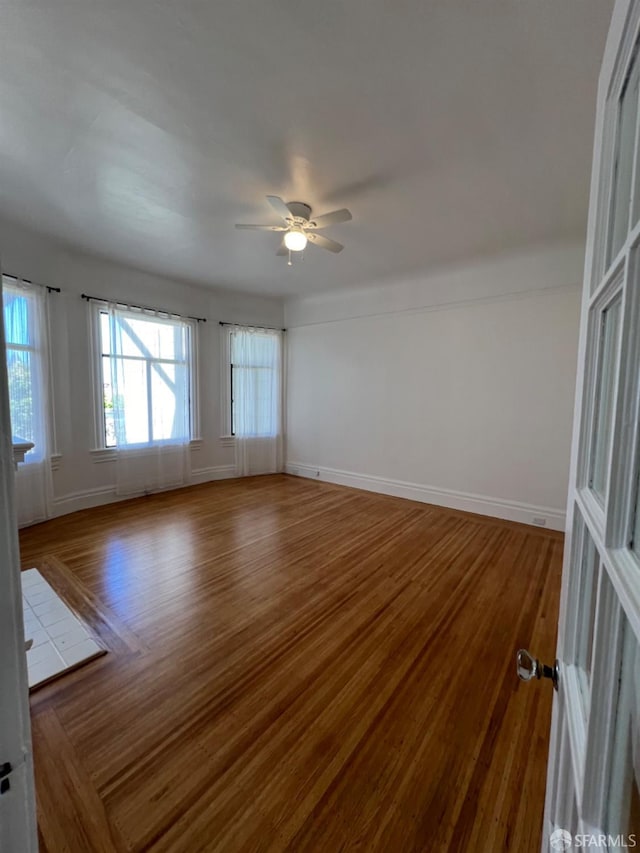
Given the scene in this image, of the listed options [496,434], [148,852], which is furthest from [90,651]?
[496,434]

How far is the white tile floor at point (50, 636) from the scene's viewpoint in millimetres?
1796

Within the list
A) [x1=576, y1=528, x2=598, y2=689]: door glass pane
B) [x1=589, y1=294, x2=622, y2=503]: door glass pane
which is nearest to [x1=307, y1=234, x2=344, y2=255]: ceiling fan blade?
[x1=589, y1=294, x2=622, y2=503]: door glass pane

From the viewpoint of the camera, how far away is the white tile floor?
70.7 inches

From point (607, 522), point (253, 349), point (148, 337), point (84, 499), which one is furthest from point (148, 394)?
point (607, 522)

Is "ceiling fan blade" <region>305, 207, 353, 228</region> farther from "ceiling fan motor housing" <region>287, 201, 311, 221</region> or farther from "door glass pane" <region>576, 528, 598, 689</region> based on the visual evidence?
"door glass pane" <region>576, 528, 598, 689</region>

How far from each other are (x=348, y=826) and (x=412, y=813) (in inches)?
8.8

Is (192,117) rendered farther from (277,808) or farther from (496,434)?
(496,434)

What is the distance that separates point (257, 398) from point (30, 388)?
2818 mm

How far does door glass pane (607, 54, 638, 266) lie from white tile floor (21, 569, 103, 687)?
236 cm

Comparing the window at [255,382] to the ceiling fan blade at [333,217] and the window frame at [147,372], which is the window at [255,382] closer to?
the window frame at [147,372]

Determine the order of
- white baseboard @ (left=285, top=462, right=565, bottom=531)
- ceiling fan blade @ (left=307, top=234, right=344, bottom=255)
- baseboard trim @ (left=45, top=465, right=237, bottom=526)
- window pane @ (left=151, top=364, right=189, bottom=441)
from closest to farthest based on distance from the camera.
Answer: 1. ceiling fan blade @ (left=307, top=234, right=344, bottom=255)
2. white baseboard @ (left=285, top=462, right=565, bottom=531)
3. baseboard trim @ (left=45, top=465, right=237, bottom=526)
4. window pane @ (left=151, top=364, right=189, bottom=441)

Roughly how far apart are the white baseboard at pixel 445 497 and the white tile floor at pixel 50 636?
11.7ft

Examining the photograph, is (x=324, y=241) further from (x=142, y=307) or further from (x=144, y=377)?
(x=144, y=377)

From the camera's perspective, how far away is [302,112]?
187 cm
